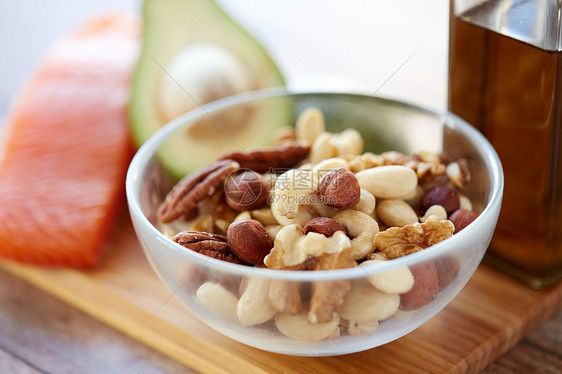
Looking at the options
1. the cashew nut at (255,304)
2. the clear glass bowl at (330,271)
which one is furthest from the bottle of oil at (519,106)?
the cashew nut at (255,304)

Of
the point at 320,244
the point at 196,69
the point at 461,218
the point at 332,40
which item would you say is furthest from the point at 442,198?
the point at 332,40

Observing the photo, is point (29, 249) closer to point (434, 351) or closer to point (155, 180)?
point (155, 180)

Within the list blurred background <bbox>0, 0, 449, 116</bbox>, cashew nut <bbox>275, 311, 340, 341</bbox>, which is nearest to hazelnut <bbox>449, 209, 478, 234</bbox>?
cashew nut <bbox>275, 311, 340, 341</bbox>

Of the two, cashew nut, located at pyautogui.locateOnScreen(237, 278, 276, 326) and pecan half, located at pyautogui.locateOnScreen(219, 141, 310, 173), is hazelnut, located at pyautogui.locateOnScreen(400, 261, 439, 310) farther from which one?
pecan half, located at pyautogui.locateOnScreen(219, 141, 310, 173)

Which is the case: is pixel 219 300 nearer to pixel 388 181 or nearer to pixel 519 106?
pixel 388 181

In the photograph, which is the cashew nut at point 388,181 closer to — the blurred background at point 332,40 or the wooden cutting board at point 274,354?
the wooden cutting board at point 274,354

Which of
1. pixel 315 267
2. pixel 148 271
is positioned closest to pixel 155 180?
pixel 148 271
